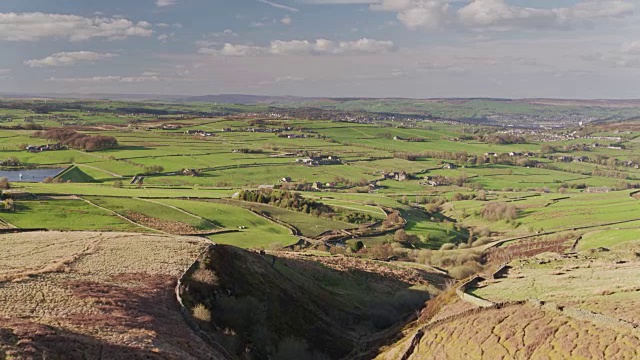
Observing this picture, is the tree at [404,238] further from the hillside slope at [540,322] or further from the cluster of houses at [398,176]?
the cluster of houses at [398,176]

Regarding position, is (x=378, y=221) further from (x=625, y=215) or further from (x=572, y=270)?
(x=572, y=270)

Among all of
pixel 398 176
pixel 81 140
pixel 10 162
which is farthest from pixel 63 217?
pixel 81 140

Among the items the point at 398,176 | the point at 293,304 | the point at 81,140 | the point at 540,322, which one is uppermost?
the point at 81,140

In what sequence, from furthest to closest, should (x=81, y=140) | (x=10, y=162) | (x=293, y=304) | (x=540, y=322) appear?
(x=81, y=140)
(x=10, y=162)
(x=293, y=304)
(x=540, y=322)

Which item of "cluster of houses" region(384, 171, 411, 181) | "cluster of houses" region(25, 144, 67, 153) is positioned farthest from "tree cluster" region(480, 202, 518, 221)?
"cluster of houses" region(25, 144, 67, 153)

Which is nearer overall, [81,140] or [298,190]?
[298,190]

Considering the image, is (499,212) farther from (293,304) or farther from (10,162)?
A: (10,162)

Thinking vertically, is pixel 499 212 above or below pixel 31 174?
below

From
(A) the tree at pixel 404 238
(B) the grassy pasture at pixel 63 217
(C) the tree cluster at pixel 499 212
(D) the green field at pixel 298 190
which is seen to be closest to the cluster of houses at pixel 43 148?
(D) the green field at pixel 298 190
